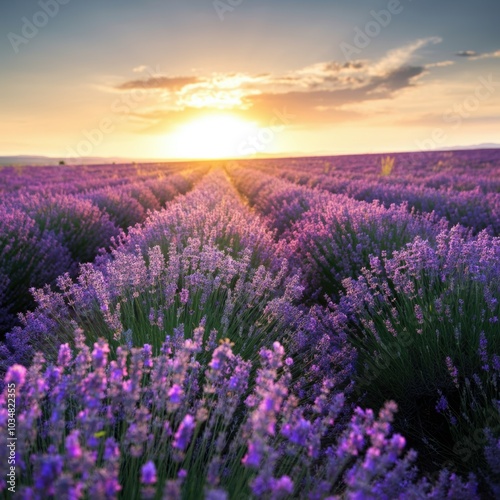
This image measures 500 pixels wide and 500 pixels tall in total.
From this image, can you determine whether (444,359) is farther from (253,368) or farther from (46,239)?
(46,239)

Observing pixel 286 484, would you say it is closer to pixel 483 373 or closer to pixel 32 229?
pixel 483 373

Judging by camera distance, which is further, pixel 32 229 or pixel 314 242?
pixel 32 229

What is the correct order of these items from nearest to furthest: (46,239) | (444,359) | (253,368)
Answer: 1. (444,359)
2. (253,368)
3. (46,239)

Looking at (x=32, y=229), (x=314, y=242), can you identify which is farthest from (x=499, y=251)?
(x=32, y=229)

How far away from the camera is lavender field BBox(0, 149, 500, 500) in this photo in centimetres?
126

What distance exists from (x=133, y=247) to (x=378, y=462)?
3.92 meters

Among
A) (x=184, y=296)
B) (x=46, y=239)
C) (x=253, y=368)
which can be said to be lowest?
(x=253, y=368)

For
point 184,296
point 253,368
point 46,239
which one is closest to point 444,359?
point 253,368

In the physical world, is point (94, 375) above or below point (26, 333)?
above

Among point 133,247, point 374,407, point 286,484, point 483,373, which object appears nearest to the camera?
point 286,484

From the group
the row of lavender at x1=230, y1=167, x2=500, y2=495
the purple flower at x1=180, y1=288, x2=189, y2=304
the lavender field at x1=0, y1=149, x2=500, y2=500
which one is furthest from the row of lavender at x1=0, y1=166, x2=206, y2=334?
the row of lavender at x1=230, y1=167, x2=500, y2=495

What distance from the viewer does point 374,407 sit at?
279cm

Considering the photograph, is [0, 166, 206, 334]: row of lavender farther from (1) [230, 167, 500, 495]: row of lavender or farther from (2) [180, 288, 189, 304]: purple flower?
(1) [230, 167, 500, 495]: row of lavender

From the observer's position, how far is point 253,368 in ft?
9.32
